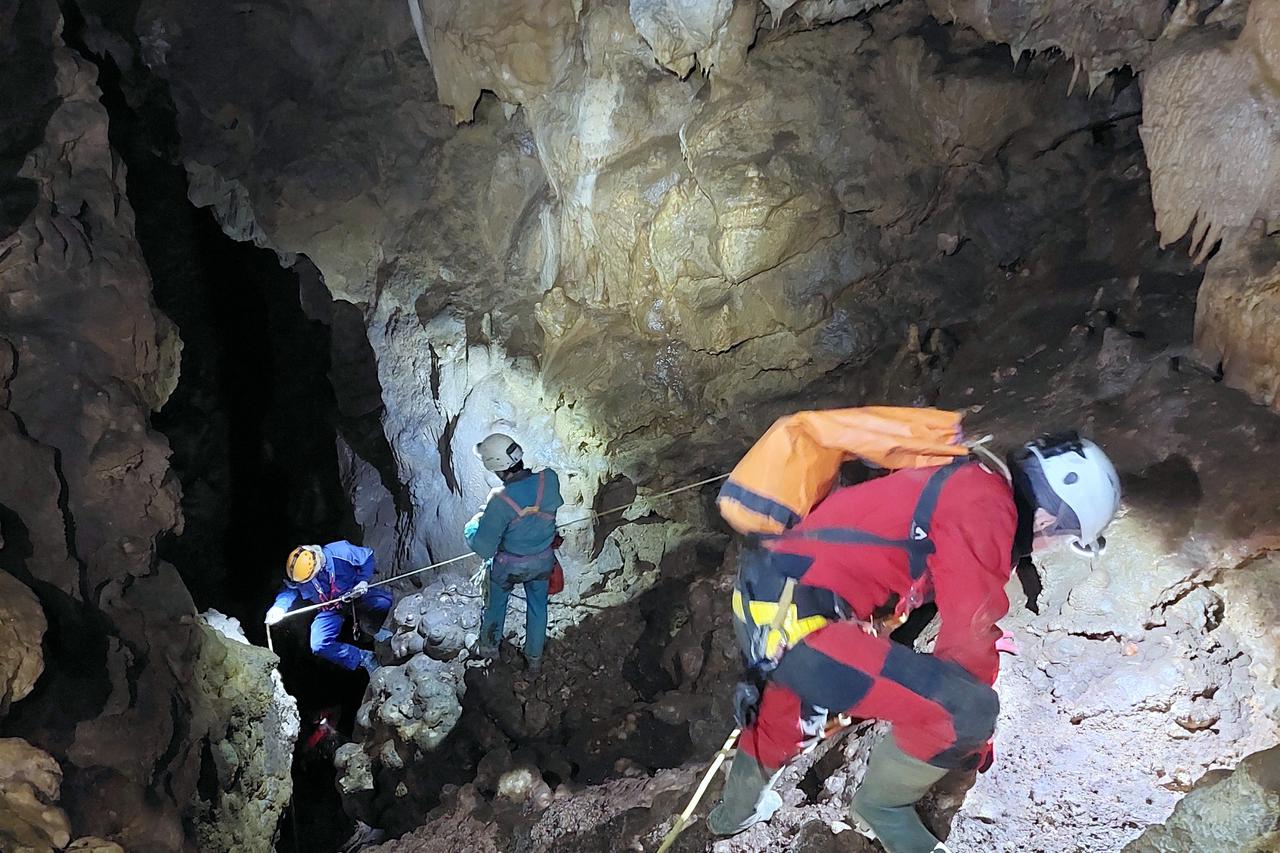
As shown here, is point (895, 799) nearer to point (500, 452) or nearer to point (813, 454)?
point (813, 454)

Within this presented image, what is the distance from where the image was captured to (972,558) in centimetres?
207

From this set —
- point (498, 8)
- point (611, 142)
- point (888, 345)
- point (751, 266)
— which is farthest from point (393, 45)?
point (888, 345)

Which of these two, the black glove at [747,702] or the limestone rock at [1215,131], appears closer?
the black glove at [747,702]

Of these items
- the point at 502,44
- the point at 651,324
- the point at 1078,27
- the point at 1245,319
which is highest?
the point at 502,44

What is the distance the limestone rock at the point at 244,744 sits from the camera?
4.36 metres

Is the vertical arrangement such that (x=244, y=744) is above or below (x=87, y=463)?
below

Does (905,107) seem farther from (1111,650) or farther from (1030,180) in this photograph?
(1111,650)

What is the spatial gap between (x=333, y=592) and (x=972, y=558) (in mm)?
5221

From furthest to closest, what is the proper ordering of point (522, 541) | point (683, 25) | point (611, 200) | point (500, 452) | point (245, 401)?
point (245, 401) → point (611, 200) → point (522, 541) → point (500, 452) → point (683, 25)

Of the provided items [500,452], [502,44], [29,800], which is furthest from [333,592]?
[502,44]

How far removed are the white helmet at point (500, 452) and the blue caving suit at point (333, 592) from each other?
2.04m

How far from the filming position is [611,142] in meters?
5.22

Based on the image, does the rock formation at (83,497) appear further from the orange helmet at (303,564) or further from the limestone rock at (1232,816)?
the limestone rock at (1232,816)

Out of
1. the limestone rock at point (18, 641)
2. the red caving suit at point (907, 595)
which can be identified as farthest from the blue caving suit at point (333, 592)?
the red caving suit at point (907, 595)
